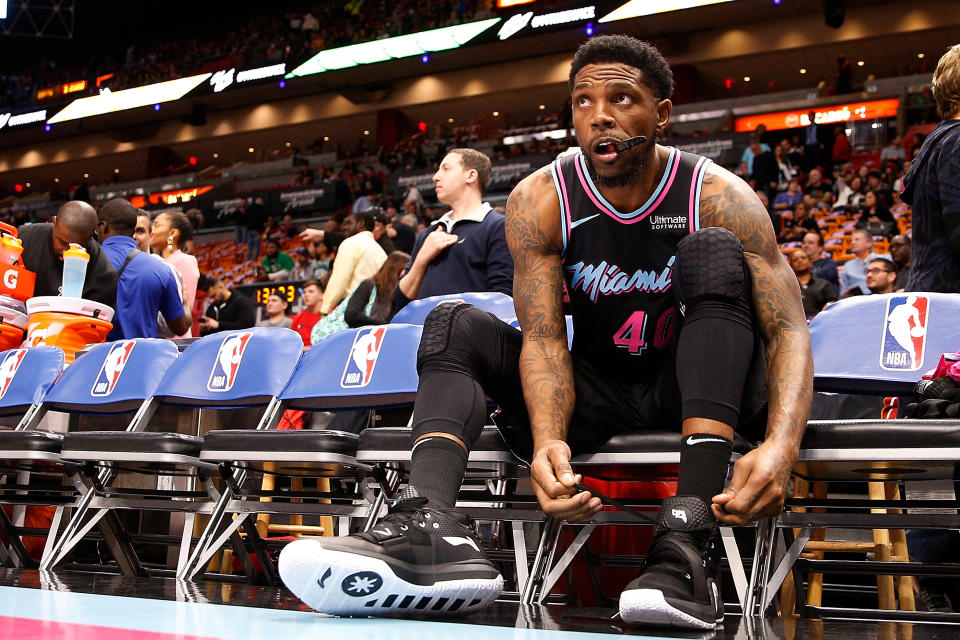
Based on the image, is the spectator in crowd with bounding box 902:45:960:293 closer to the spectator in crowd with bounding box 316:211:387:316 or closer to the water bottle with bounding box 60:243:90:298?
the water bottle with bounding box 60:243:90:298

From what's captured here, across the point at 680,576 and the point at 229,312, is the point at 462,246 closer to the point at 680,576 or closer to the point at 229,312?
the point at 680,576

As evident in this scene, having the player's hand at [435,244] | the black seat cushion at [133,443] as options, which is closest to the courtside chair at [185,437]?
the black seat cushion at [133,443]

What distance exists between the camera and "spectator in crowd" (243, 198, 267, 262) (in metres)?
18.7

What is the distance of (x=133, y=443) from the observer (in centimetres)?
282

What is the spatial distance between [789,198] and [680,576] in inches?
496

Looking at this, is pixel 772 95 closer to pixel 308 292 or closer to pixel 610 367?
pixel 308 292

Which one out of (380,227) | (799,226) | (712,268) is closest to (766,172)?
(799,226)

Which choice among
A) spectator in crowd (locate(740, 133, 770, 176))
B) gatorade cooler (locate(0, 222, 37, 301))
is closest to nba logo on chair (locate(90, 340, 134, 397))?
gatorade cooler (locate(0, 222, 37, 301))

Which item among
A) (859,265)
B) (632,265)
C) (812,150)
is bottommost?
(632,265)

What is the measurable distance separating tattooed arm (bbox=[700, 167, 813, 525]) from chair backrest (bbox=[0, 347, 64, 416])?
2.70 m

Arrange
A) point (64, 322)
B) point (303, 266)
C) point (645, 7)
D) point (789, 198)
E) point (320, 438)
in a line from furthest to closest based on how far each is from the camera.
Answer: point (645, 7), point (303, 266), point (789, 198), point (64, 322), point (320, 438)

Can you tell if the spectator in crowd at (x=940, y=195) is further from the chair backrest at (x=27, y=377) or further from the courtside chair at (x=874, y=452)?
the chair backrest at (x=27, y=377)

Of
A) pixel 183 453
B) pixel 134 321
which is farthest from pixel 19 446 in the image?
pixel 134 321

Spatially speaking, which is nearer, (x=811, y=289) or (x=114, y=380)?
(x=114, y=380)
